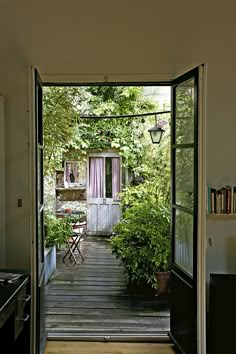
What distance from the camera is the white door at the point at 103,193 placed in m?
10.3

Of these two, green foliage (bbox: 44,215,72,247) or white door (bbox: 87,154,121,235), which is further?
white door (bbox: 87,154,121,235)

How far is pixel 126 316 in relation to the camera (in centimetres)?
468

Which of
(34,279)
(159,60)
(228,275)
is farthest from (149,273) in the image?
(159,60)

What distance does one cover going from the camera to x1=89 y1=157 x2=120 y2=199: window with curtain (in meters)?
10.4

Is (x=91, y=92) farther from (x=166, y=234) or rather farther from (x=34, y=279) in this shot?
(x=34, y=279)

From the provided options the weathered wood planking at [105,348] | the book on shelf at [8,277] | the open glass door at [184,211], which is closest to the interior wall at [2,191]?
the book on shelf at [8,277]

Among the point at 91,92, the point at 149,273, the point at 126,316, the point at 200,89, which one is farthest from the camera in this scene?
the point at 91,92

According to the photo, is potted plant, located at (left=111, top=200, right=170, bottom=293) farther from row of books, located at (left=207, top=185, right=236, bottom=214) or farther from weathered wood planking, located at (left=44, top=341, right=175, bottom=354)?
row of books, located at (left=207, top=185, right=236, bottom=214)

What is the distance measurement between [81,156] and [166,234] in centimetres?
510

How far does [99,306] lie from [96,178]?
5.63 m

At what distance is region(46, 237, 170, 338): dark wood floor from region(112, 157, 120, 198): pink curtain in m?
3.23

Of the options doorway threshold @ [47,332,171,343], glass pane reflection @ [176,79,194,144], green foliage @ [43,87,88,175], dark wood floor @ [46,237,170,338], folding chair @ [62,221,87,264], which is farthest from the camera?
folding chair @ [62,221,87,264]

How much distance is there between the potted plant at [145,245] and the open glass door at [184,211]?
174 centimetres

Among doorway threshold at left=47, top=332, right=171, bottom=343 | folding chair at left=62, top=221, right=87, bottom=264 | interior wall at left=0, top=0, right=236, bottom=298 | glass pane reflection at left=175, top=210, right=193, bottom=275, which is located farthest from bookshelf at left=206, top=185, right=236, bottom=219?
folding chair at left=62, top=221, right=87, bottom=264
